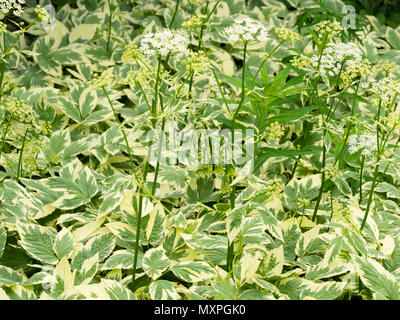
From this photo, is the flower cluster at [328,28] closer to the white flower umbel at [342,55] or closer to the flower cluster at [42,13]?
the white flower umbel at [342,55]

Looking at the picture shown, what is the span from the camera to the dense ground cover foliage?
140cm

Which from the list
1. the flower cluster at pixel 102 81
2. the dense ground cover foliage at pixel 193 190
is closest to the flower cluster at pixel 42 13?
the dense ground cover foliage at pixel 193 190

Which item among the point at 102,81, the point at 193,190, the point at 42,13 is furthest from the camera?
the point at 193,190

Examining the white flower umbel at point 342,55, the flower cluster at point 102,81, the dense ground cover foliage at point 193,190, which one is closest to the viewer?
the flower cluster at point 102,81

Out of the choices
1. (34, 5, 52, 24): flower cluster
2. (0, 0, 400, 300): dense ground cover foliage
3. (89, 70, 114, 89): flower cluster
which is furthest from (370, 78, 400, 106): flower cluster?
(34, 5, 52, 24): flower cluster

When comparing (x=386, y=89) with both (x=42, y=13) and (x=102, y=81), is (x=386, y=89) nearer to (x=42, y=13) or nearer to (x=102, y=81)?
(x=102, y=81)

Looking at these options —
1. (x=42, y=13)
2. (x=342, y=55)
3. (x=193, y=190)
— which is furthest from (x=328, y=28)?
(x=42, y=13)

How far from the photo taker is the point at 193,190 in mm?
1933

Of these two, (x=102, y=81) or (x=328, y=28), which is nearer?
(x=102, y=81)

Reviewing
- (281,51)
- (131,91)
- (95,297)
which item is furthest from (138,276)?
→ (281,51)

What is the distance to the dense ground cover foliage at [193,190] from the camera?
1396mm
